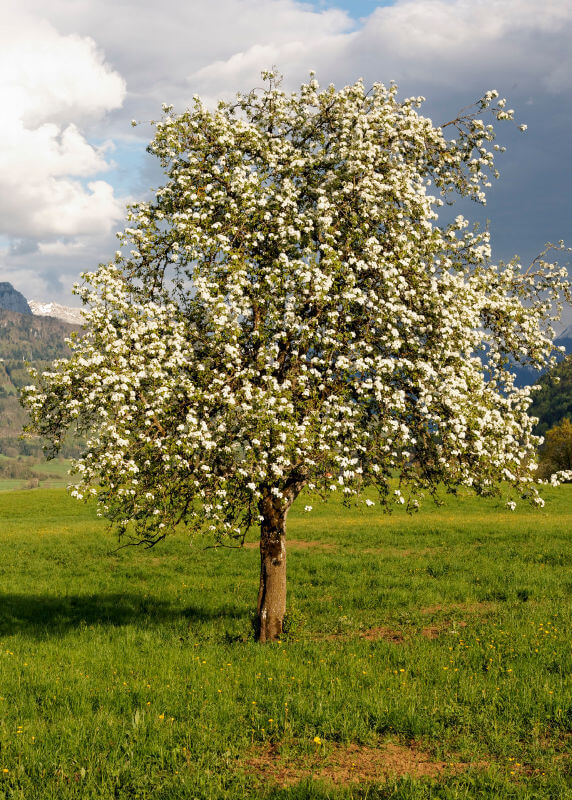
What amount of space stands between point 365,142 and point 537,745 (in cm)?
1397

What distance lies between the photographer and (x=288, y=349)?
1551 cm

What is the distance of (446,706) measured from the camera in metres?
11.4

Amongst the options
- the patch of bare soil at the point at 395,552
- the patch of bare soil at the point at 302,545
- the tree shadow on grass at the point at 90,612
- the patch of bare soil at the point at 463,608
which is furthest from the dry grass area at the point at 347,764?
the patch of bare soil at the point at 302,545

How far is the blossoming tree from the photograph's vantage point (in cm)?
1387

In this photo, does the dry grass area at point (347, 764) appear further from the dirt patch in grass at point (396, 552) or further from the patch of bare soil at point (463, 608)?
the dirt patch in grass at point (396, 552)

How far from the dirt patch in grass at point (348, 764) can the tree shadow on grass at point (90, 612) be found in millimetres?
10923

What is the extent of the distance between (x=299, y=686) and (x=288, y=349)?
773cm

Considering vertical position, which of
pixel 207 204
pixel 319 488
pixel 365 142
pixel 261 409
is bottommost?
pixel 319 488

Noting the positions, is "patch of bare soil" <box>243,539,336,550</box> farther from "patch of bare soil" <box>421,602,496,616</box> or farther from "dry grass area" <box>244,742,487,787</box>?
"dry grass area" <box>244,742,487,787</box>

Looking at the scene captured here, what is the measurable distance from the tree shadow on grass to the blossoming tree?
525cm

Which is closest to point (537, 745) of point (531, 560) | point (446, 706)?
point (446, 706)

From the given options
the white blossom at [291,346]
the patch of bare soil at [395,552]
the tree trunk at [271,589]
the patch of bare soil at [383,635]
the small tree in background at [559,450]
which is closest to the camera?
the white blossom at [291,346]

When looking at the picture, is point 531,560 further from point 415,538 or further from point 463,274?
point 463,274

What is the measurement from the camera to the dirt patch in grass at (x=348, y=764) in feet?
30.5
